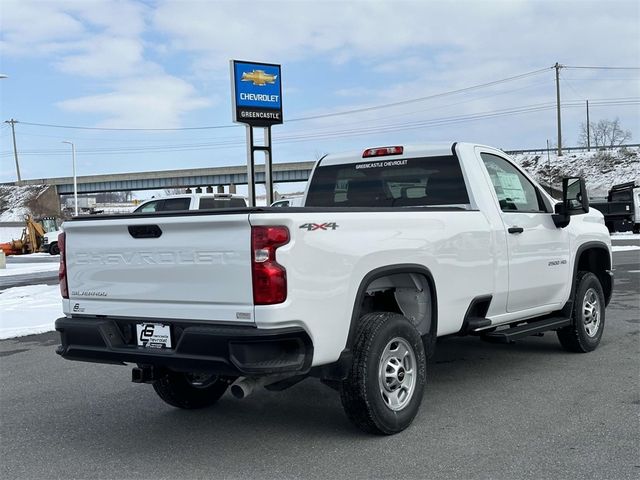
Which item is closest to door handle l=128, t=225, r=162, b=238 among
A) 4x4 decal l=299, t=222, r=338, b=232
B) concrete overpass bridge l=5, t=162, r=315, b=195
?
4x4 decal l=299, t=222, r=338, b=232

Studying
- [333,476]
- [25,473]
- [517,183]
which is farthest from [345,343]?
[517,183]

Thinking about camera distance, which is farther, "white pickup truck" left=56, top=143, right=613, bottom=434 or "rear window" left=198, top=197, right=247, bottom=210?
"rear window" left=198, top=197, right=247, bottom=210

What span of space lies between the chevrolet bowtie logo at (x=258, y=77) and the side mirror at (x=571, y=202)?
38.0 ft

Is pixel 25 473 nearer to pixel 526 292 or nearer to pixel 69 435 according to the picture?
pixel 69 435

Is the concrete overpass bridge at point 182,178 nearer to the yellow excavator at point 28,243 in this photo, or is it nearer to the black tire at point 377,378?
the yellow excavator at point 28,243

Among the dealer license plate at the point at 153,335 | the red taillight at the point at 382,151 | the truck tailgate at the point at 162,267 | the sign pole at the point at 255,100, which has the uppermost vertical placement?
the sign pole at the point at 255,100

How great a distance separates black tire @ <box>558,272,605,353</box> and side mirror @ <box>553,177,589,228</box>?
91 cm

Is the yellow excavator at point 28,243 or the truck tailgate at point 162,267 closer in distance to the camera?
the truck tailgate at point 162,267

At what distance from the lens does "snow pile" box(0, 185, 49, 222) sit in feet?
300

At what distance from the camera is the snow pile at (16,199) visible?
91.4m

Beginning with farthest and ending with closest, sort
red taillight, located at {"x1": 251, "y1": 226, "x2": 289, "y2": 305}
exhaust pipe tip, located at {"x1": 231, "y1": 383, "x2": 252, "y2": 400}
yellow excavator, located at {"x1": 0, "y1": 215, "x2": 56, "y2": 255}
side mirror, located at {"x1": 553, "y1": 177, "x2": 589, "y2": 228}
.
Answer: yellow excavator, located at {"x1": 0, "y1": 215, "x2": 56, "y2": 255}
side mirror, located at {"x1": 553, "y1": 177, "x2": 589, "y2": 228}
exhaust pipe tip, located at {"x1": 231, "y1": 383, "x2": 252, "y2": 400}
red taillight, located at {"x1": 251, "y1": 226, "x2": 289, "y2": 305}

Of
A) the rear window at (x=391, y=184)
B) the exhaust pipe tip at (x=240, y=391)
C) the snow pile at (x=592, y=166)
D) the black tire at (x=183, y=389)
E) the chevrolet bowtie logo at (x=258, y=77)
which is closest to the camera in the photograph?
the exhaust pipe tip at (x=240, y=391)

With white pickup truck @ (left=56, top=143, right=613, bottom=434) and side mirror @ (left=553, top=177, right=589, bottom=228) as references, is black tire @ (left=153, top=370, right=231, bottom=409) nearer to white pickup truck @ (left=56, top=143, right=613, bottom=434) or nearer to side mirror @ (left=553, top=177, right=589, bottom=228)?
white pickup truck @ (left=56, top=143, right=613, bottom=434)

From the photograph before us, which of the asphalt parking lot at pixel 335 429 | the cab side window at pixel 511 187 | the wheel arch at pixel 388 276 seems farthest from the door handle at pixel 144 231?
the cab side window at pixel 511 187
